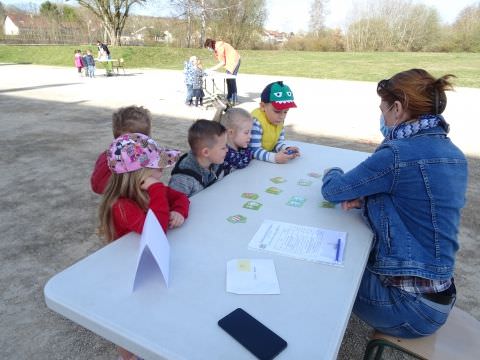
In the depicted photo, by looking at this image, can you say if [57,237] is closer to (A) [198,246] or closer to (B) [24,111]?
(A) [198,246]

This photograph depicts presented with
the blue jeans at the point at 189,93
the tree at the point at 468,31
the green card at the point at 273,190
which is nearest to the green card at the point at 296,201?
the green card at the point at 273,190

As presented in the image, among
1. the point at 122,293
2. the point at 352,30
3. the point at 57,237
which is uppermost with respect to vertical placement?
the point at 352,30

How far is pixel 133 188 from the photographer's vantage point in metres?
1.49

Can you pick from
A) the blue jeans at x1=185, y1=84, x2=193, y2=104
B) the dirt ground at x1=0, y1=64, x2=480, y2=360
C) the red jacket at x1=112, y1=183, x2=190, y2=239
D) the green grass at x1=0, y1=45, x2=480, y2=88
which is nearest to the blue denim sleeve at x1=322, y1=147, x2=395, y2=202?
the red jacket at x1=112, y1=183, x2=190, y2=239

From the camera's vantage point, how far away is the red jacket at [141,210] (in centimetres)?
139

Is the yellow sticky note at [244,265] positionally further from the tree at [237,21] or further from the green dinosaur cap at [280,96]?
the tree at [237,21]

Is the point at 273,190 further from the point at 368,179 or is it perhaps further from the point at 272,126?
the point at 272,126

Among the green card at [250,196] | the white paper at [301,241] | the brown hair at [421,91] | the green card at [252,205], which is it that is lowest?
the white paper at [301,241]

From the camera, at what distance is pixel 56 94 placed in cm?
992

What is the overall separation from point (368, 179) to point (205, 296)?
0.77 meters

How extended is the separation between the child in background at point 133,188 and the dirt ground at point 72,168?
2.76 feet

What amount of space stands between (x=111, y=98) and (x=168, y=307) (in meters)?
9.04

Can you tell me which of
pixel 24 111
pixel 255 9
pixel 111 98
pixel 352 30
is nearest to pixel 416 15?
pixel 352 30

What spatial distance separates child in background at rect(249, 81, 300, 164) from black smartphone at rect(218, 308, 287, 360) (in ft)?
4.58
